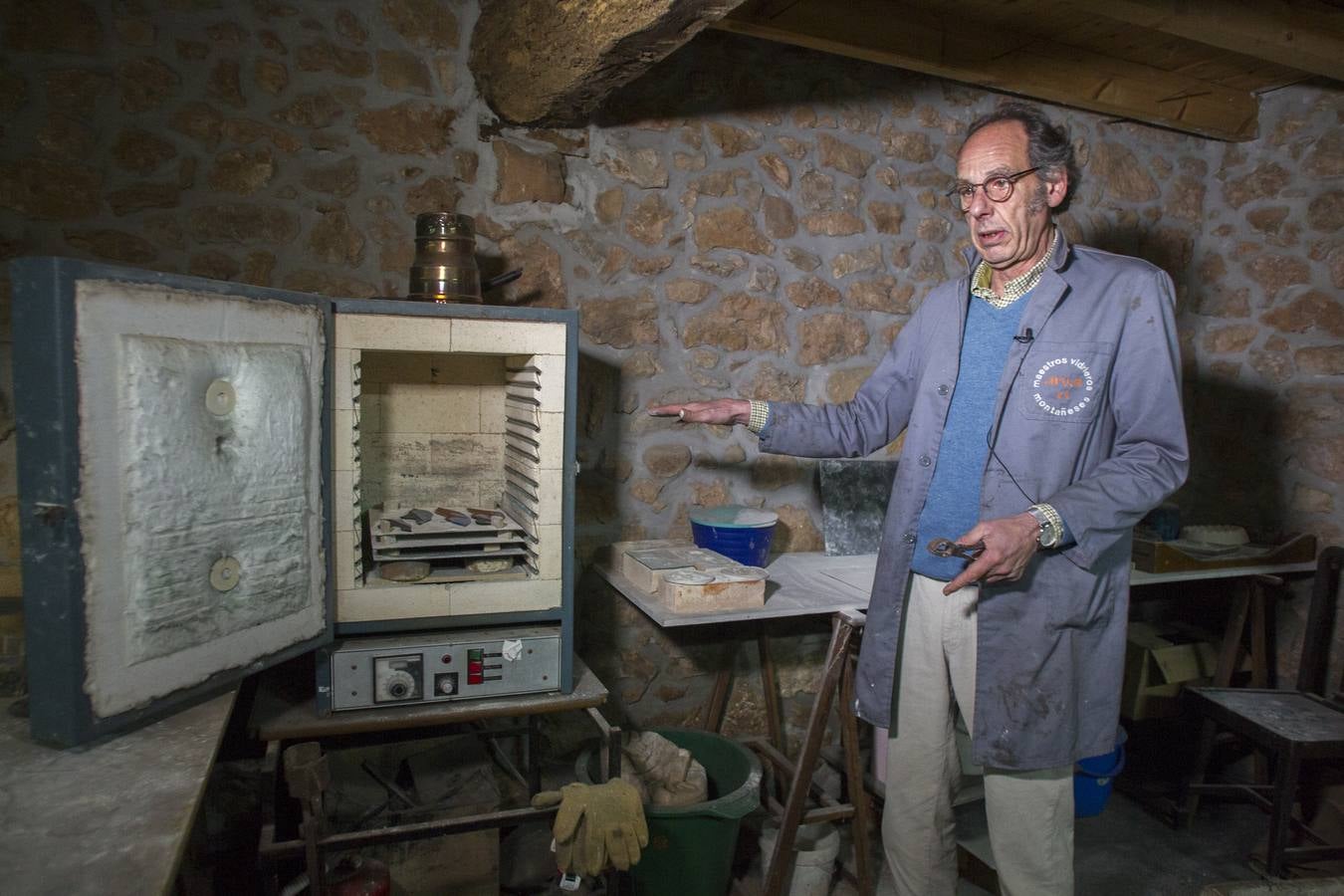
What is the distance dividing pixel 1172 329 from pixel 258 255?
2143 mm

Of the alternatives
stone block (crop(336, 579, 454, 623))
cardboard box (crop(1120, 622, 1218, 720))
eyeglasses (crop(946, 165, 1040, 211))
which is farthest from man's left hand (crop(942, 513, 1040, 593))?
cardboard box (crop(1120, 622, 1218, 720))

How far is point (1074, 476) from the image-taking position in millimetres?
1777

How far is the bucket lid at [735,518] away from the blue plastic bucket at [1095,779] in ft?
3.92

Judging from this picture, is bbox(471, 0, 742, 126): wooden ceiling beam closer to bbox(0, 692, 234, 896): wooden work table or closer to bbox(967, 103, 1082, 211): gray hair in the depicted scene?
bbox(967, 103, 1082, 211): gray hair

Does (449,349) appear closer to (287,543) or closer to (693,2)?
(287,543)

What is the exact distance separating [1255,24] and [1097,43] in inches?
19.0

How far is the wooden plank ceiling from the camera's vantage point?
2479 mm

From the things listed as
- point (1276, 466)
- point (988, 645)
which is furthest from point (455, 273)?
point (1276, 466)

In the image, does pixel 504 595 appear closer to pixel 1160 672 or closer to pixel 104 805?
pixel 104 805

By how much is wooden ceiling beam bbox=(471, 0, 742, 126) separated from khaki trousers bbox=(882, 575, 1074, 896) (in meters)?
1.32

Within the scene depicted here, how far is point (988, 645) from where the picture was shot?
70.7 inches

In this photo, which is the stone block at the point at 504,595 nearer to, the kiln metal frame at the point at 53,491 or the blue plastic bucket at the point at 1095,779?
the kiln metal frame at the point at 53,491

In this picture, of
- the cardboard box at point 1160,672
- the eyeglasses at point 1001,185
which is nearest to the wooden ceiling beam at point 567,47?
the eyeglasses at point 1001,185

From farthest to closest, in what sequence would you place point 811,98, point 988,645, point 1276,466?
point 1276,466
point 811,98
point 988,645
